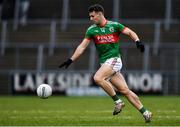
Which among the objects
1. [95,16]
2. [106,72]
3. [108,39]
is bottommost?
[106,72]

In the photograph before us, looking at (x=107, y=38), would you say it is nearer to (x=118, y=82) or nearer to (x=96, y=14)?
(x=96, y=14)

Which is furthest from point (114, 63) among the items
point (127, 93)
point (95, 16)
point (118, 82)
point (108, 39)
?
point (95, 16)

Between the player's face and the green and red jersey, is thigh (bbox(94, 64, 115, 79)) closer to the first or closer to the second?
the green and red jersey

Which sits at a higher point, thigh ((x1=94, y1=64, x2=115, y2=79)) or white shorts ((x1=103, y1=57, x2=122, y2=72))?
white shorts ((x1=103, y1=57, x2=122, y2=72))

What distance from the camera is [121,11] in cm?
3781

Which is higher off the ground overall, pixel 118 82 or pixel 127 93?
pixel 118 82

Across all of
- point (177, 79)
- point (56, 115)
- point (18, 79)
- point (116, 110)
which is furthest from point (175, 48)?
point (116, 110)

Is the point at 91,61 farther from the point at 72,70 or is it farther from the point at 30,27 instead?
the point at 30,27

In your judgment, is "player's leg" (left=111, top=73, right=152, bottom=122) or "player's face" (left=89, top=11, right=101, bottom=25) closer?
"player's leg" (left=111, top=73, right=152, bottom=122)

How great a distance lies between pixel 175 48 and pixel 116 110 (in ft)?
55.8

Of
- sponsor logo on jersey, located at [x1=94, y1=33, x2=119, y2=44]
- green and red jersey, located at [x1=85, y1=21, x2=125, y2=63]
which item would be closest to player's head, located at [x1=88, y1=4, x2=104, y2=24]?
green and red jersey, located at [x1=85, y1=21, x2=125, y2=63]

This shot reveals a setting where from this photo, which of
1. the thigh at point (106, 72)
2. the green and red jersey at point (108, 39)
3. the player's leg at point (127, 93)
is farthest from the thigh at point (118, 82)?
the green and red jersey at point (108, 39)

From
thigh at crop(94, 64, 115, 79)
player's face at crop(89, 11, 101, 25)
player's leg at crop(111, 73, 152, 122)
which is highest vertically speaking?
player's face at crop(89, 11, 101, 25)

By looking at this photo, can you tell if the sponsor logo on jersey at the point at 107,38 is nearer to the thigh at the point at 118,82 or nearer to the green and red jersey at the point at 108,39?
the green and red jersey at the point at 108,39
